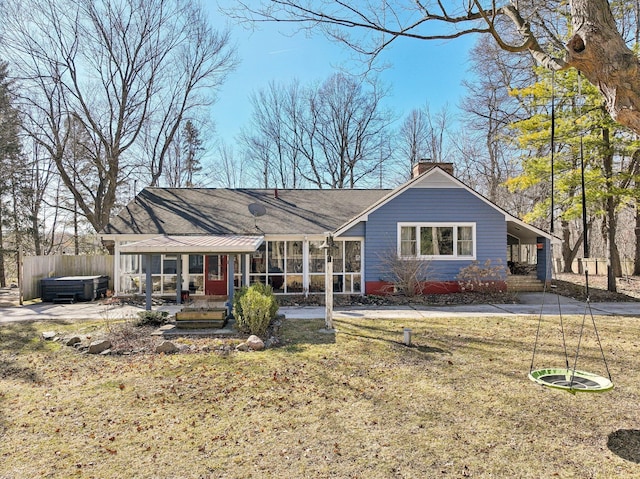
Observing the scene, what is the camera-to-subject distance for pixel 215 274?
14.7 m

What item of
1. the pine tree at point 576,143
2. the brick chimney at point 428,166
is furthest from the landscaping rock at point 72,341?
the pine tree at point 576,143

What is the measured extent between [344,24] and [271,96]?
1069 inches

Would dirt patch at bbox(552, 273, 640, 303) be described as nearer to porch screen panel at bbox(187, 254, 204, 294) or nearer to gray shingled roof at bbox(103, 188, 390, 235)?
gray shingled roof at bbox(103, 188, 390, 235)

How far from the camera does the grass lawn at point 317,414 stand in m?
3.48

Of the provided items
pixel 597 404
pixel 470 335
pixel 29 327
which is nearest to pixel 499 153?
pixel 470 335

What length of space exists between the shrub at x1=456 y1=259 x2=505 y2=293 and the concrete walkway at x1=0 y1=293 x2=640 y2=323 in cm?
111

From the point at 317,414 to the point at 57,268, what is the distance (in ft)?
53.7

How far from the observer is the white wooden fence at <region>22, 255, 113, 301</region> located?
14.4m

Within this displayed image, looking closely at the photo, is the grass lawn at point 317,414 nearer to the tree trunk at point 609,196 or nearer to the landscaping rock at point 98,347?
the landscaping rock at point 98,347

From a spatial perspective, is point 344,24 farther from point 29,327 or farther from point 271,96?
point 271,96

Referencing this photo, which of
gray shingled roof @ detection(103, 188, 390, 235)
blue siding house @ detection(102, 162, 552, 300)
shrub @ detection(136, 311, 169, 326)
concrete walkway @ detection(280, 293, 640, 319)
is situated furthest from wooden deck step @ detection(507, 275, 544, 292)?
shrub @ detection(136, 311, 169, 326)

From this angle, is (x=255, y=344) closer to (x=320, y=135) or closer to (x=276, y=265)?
(x=276, y=265)

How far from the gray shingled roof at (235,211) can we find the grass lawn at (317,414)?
26.0ft

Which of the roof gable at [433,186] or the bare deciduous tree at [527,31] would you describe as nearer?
the bare deciduous tree at [527,31]
